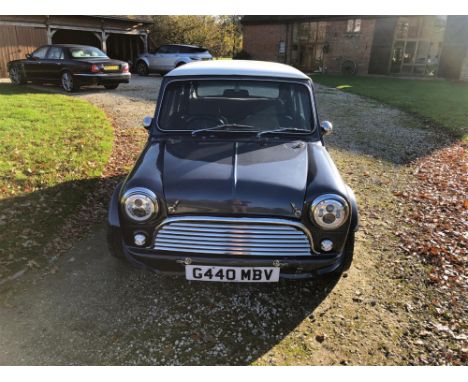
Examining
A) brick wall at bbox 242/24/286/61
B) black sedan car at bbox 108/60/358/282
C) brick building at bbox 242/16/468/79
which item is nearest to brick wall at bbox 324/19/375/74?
brick building at bbox 242/16/468/79

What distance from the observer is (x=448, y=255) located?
411cm

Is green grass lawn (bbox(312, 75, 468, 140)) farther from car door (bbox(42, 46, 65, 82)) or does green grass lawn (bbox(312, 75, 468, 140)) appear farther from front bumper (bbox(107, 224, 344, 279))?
car door (bbox(42, 46, 65, 82))

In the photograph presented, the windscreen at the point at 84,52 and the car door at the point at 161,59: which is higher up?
the windscreen at the point at 84,52

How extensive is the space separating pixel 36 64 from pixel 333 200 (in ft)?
46.2

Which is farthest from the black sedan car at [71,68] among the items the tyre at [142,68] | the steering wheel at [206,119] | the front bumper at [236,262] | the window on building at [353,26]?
the window on building at [353,26]

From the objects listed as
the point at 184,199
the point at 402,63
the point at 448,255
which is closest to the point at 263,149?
the point at 184,199

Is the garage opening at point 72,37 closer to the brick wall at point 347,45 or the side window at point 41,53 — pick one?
the side window at point 41,53

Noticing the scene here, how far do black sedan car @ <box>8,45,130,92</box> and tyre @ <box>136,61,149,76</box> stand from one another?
723cm

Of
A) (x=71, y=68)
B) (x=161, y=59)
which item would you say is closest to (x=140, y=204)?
(x=71, y=68)

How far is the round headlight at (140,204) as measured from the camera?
2.88 meters

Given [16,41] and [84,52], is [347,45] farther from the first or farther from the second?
[16,41]

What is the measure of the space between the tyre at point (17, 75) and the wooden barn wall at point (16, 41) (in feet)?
11.8

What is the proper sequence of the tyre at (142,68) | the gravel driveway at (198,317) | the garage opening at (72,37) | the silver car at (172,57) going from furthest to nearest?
the garage opening at (72,37)
the tyre at (142,68)
the silver car at (172,57)
the gravel driveway at (198,317)

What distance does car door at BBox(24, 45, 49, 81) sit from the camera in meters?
13.5
